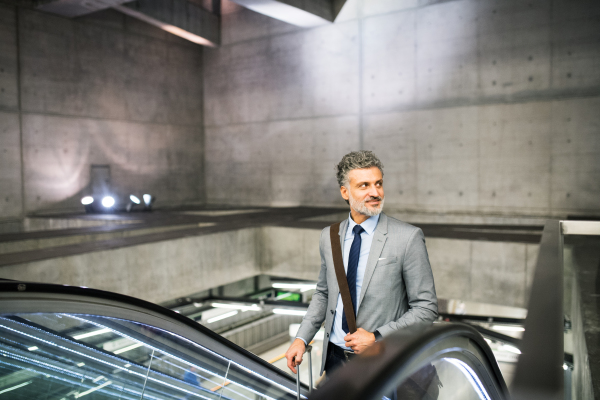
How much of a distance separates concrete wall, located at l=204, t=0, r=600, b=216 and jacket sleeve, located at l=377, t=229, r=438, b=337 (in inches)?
527

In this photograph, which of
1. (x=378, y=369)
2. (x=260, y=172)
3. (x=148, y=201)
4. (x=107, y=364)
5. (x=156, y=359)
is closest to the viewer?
(x=378, y=369)

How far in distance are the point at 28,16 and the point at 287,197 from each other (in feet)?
36.4

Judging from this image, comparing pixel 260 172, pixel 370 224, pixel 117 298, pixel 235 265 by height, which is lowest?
pixel 235 265

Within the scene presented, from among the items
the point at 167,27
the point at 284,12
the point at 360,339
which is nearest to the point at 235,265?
the point at 360,339

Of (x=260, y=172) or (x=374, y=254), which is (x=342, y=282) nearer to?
(x=374, y=254)

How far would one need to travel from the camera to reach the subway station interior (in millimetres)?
2865

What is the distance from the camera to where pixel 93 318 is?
2.35m

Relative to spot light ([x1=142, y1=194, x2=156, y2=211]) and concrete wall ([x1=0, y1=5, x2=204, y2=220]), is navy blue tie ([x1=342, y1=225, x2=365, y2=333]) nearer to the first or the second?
concrete wall ([x1=0, y1=5, x2=204, y2=220])

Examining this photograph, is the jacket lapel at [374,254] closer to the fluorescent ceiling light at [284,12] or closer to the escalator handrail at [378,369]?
the escalator handrail at [378,369]

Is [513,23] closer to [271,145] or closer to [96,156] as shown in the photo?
[271,145]

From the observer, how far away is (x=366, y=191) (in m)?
2.47

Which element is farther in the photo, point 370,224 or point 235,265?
point 235,265

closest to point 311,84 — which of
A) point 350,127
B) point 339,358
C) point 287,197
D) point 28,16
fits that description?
point 350,127

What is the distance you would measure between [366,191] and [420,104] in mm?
14384
